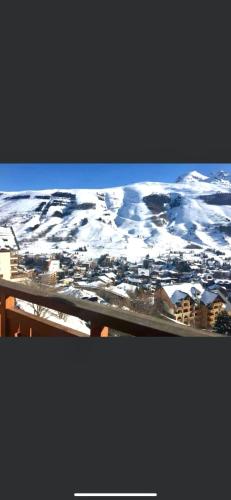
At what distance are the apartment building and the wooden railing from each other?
0.67 ft

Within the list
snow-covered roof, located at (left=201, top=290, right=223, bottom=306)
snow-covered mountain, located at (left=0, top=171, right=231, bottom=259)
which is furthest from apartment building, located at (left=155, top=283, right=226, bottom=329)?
snow-covered mountain, located at (left=0, top=171, right=231, bottom=259)

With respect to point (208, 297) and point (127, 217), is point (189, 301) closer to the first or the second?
point (208, 297)

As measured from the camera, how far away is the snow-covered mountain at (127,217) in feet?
4.91

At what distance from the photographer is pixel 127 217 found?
5.11 feet

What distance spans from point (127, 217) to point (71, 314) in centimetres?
53

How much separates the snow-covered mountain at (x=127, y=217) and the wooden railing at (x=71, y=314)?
27 centimetres

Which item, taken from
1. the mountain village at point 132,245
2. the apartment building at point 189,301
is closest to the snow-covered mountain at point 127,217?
the mountain village at point 132,245

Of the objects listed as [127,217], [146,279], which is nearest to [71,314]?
[146,279]

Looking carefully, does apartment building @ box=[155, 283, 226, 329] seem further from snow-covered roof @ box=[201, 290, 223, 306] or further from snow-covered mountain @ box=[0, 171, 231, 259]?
snow-covered mountain @ box=[0, 171, 231, 259]
